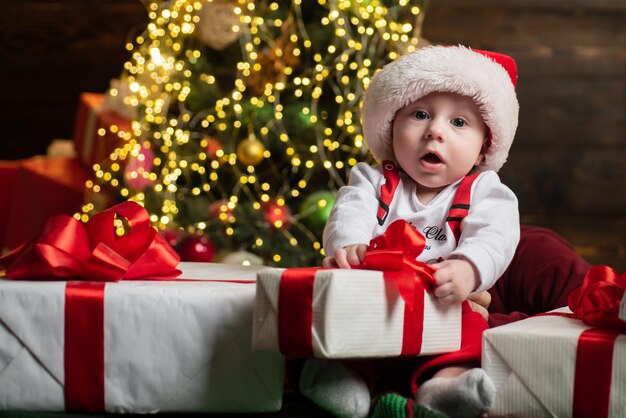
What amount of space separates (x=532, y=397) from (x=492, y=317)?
28 cm

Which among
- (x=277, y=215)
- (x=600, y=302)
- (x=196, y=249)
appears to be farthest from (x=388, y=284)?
(x=277, y=215)

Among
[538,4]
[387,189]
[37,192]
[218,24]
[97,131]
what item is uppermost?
[538,4]

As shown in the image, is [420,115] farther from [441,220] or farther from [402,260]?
[402,260]

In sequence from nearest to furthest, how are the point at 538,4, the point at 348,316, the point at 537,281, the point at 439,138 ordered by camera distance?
the point at 348,316, the point at 439,138, the point at 537,281, the point at 538,4

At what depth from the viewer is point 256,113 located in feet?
7.98

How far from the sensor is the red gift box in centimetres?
292

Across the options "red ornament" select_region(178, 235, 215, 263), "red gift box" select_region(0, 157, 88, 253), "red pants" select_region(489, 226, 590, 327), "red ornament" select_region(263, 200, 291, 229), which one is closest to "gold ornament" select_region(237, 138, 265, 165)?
"red ornament" select_region(263, 200, 291, 229)

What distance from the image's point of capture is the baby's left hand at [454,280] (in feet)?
3.59

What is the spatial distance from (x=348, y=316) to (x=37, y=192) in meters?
2.15

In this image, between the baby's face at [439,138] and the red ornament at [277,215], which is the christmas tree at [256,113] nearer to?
the red ornament at [277,215]

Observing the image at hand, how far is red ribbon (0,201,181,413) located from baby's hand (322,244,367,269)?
217 mm

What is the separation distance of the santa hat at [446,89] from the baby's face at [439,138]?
0.6 inches

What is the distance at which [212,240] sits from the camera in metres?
2.39

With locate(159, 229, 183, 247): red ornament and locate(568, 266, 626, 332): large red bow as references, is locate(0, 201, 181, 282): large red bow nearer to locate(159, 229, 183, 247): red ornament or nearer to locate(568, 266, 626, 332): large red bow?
locate(568, 266, 626, 332): large red bow
